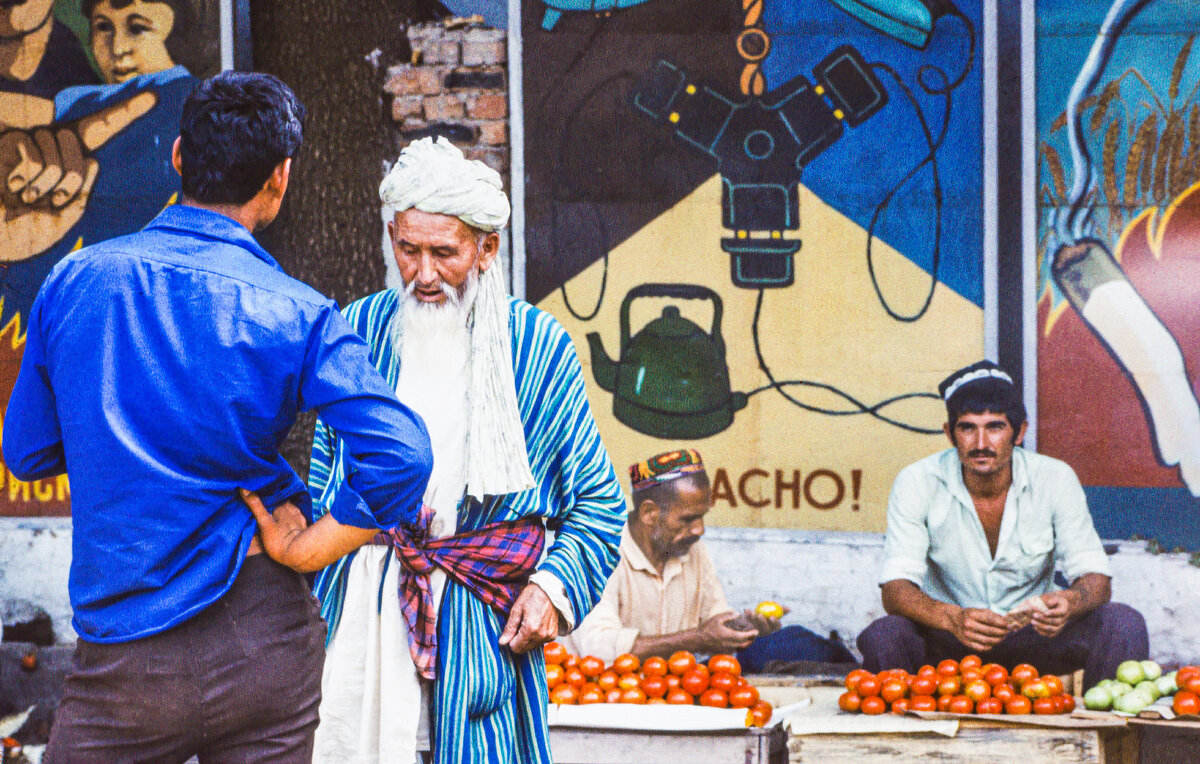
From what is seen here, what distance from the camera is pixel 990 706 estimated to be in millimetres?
4141

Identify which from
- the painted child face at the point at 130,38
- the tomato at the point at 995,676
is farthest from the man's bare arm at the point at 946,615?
the painted child face at the point at 130,38

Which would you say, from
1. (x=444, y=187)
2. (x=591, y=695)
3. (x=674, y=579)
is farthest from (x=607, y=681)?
(x=444, y=187)

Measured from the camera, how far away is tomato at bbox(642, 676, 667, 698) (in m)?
4.41

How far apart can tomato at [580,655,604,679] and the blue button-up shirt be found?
2.79 meters

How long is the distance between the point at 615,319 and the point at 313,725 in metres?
3.65

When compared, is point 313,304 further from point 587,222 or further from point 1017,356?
point 1017,356

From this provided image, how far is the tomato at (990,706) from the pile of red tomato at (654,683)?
67 centimetres

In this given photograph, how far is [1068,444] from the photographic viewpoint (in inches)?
212

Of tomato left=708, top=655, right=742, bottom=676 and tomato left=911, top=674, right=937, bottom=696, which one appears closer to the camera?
tomato left=911, top=674, right=937, bottom=696

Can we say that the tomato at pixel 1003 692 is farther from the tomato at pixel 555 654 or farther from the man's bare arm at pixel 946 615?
the tomato at pixel 555 654

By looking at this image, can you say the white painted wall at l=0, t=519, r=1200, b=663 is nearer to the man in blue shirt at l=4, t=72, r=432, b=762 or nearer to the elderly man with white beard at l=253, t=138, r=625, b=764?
the elderly man with white beard at l=253, t=138, r=625, b=764

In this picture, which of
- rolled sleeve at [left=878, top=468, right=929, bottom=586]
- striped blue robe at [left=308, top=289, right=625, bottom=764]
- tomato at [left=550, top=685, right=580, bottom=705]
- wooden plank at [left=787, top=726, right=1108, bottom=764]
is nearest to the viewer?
striped blue robe at [left=308, top=289, right=625, bottom=764]

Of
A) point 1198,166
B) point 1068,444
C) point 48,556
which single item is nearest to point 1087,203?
point 1198,166

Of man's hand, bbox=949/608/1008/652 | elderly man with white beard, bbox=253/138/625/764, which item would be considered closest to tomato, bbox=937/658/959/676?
man's hand, bbox=949/608/1008/652
